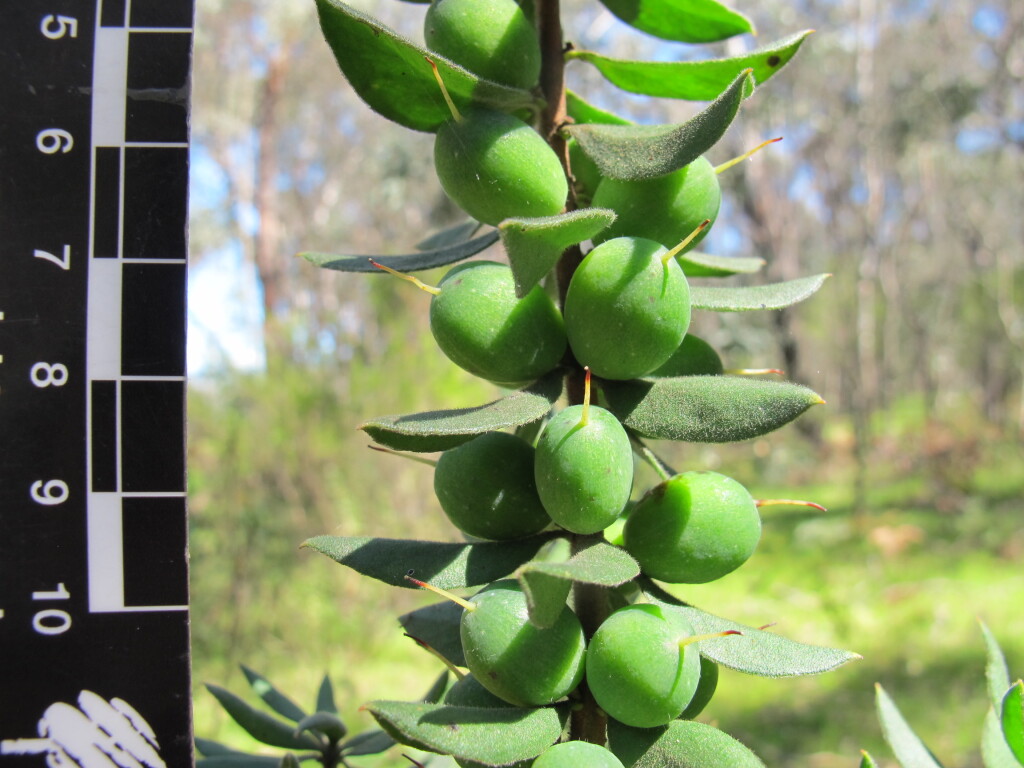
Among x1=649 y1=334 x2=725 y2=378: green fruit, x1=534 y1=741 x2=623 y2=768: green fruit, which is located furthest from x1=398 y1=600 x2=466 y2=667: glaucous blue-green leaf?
x1=649 y1=334 x2=725 y2=378: green fruit

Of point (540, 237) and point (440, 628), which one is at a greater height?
point (540, 237)

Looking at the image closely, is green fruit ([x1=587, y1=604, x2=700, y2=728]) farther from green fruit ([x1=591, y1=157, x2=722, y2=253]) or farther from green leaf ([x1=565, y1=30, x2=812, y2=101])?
green leaf ([x1=565, y1=30, x2=812, y2=101])

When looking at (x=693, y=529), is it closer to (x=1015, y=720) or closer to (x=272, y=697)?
(x=1015, y=720)

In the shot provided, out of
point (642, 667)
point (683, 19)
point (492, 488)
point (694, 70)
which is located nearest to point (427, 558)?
point (492, 488)

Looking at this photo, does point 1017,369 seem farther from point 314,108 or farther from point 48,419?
point 48,419

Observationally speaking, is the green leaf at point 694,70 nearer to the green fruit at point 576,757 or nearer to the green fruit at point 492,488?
the green fruit at point 492,488

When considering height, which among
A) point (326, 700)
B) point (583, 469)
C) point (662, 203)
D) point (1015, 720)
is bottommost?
point (326, 700)

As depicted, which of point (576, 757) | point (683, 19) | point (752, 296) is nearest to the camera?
point (576, 757)
